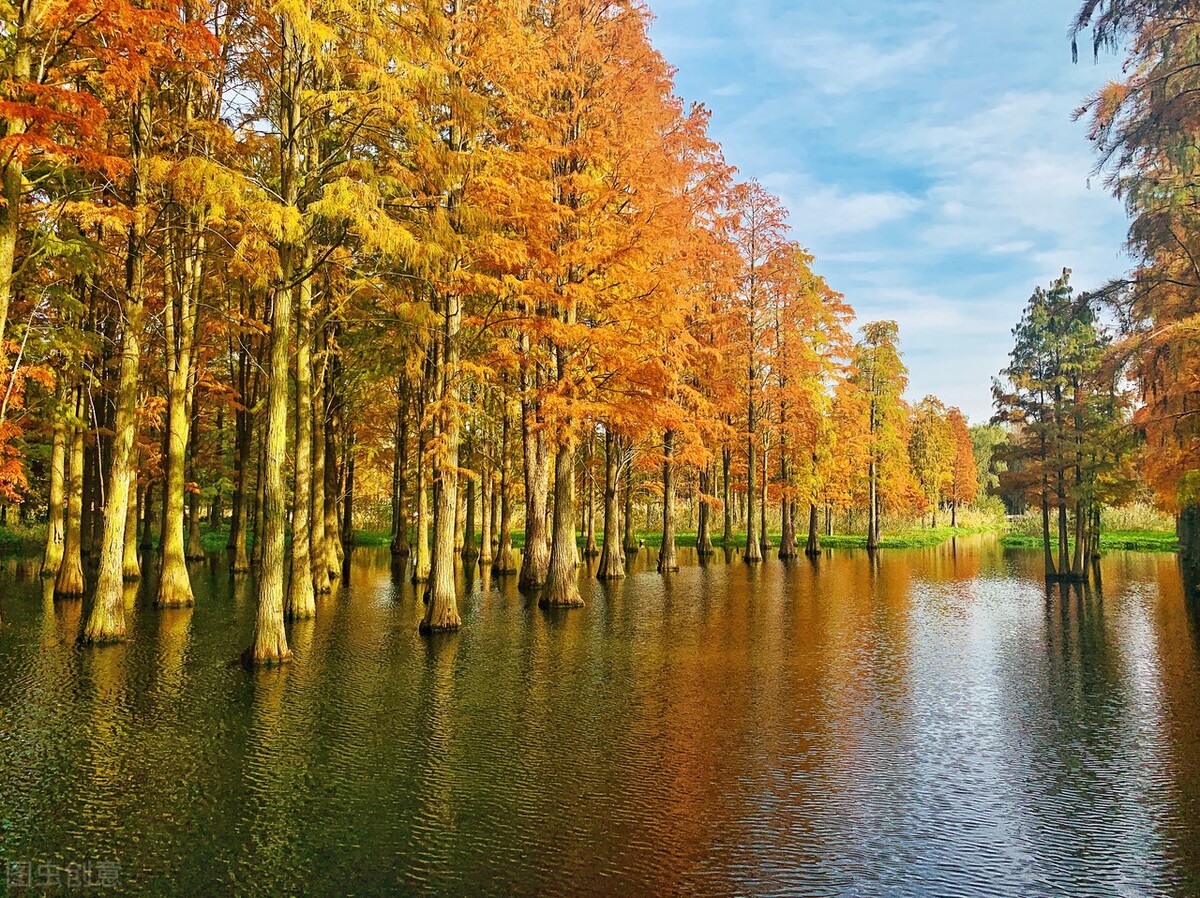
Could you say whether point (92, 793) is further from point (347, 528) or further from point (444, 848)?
point (347, 528)

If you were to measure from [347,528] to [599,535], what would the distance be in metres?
19.5

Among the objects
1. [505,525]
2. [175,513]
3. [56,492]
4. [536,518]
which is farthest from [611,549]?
[56,492]

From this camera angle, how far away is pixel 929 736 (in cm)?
983

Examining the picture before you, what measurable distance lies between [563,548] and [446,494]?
5.26 meters

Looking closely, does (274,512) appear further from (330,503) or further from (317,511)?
(330,503)

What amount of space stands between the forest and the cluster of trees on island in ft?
0.37

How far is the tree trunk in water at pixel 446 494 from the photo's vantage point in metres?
17.3

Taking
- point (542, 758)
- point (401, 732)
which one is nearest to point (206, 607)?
point (401, 732)

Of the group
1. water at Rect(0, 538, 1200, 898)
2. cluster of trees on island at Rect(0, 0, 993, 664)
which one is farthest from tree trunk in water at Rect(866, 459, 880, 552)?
water at Rect(0, 538, 1200, 898)

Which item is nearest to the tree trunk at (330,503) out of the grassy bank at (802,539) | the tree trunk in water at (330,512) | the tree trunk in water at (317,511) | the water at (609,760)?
the tree trunk in water at (330,512)

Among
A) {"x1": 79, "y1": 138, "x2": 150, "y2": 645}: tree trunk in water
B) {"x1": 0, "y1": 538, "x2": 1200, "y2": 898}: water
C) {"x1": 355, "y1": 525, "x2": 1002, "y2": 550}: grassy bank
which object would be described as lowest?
{"x1": 355, "y1": 525, "x2": 1002, "y2": 550}: grassy bank

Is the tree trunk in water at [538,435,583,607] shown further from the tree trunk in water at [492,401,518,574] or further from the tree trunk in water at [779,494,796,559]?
the tree trunk in water at [779,494,796,559]

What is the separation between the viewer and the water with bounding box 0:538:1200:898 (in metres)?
6.28

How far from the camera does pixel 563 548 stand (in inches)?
877
